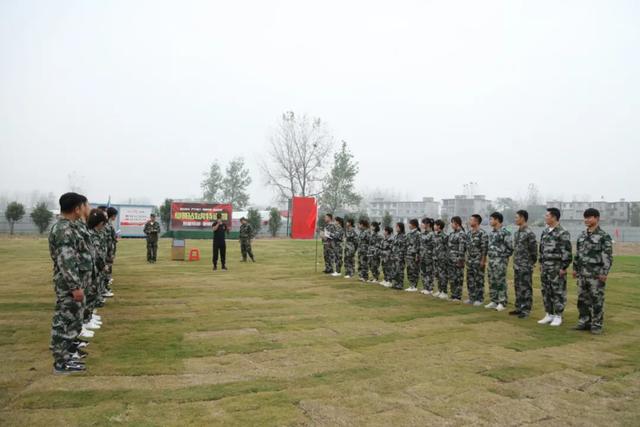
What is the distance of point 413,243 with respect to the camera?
11.3 m

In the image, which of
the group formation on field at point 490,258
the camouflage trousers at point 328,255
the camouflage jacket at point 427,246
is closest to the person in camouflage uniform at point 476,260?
the group formation on field at point 490,258

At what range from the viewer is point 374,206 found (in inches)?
3868

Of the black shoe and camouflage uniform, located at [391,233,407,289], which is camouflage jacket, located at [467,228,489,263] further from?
the black shoe

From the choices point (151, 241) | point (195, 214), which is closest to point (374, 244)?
point (151, 241)

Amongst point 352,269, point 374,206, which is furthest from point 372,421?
point 374,206

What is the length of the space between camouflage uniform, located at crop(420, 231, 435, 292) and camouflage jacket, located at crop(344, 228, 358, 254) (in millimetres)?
2830

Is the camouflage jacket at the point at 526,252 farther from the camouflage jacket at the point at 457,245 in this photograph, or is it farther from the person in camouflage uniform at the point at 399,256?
the person in camouflage uniform at the point at 399,256

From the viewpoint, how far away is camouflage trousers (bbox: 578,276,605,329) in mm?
7242

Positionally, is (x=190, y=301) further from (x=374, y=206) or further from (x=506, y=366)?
(x=374, y=206)

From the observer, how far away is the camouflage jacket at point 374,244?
41.2 ft

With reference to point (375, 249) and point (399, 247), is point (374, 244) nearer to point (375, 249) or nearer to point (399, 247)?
point (375, 249)

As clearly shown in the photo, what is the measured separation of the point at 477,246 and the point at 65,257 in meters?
7.54

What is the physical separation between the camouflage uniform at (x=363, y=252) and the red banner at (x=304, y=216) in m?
2.77

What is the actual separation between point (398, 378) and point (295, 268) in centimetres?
1135
